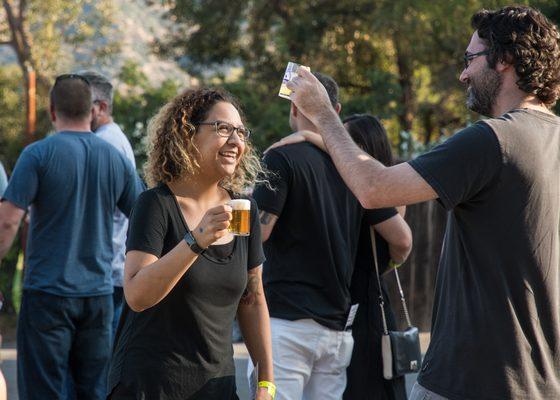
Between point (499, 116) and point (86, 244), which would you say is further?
point (86, 244)

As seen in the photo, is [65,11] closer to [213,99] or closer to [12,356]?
[12,356]

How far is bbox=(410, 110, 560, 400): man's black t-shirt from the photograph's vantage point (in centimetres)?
307

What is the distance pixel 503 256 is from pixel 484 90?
56 centimetres

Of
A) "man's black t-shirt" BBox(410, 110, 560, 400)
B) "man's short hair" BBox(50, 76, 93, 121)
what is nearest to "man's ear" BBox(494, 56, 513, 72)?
"man's black t-shirt" BBox(410, 110, 560, 400)

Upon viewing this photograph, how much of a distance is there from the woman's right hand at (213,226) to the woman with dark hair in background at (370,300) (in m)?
1.56

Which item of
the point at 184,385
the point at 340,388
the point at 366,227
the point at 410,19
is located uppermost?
the point at 410,19

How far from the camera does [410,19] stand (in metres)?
17.8

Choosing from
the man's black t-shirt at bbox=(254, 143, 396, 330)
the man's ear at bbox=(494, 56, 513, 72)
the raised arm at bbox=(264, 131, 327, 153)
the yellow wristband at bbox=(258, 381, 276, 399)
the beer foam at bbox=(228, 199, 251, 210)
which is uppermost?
the man's ear at bbox=(494, 56, 513, 72)

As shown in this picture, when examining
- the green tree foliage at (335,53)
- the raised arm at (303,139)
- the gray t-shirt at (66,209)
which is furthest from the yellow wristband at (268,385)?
the green tree foliage at (335,53)

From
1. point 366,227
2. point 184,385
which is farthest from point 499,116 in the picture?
point 366,227

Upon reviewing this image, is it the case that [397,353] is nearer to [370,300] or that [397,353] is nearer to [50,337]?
[370,300]

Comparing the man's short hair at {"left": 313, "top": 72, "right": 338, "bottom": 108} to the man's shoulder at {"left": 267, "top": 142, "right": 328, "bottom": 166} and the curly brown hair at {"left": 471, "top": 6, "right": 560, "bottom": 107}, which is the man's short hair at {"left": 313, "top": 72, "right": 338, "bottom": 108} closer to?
the man's shoulder at {"left": 267, "top": 142, "right": 328, "bottom": 166}

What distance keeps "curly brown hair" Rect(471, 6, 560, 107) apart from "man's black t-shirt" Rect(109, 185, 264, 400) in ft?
3.83

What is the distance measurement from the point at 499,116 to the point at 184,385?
1.37m
